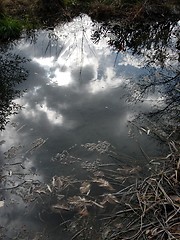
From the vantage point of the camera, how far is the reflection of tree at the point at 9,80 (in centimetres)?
657

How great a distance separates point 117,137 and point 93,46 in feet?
13.6

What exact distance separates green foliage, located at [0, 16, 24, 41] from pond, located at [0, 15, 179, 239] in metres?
0.28

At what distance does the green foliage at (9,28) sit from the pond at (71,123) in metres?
0.28

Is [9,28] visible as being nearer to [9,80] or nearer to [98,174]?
[9,80]

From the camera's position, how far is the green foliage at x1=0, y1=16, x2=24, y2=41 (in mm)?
9297

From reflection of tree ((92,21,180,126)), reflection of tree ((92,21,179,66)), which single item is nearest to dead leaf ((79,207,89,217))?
reflection of tree ((92,21,180,126))

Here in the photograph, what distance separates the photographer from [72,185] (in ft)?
15.9

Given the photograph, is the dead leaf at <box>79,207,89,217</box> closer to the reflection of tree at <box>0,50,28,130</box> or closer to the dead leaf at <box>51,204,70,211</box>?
the dead leaf at <box>51,204,70,211</box>

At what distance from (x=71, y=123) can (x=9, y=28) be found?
4.48m

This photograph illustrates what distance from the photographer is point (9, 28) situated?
9.40 meters

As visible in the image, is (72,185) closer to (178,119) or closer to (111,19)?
(178,119)

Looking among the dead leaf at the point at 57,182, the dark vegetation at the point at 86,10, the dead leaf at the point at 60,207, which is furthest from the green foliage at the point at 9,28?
the dead leaf at the point at 60,207

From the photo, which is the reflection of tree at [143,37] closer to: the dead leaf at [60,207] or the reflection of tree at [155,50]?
the reflection of tree at [155,50]

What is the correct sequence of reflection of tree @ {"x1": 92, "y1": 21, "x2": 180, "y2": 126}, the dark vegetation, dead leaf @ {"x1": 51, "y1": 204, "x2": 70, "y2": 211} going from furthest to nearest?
1. the dark vegetation
2. reflection of tree @ {"x1": 92, "y1": 21, "x2": 180, "y2": 126}
3. dead leaf @ {"x1": 51, "y1": 204, "x2": 70, "y2": 211}
